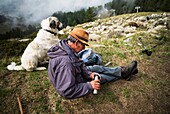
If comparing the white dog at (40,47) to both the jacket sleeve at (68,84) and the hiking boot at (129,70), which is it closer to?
the jacket sleeve at (68,84)

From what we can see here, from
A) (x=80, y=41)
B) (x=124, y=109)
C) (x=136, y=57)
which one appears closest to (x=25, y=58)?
(x=80, y=41)

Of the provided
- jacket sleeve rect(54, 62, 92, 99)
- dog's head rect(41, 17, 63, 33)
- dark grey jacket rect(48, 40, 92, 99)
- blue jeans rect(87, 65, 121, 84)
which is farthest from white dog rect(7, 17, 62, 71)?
jacket sleeve rect(54, 62, 92, 99)

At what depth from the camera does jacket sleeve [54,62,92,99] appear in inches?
145

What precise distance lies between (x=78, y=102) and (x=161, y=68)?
366 cm

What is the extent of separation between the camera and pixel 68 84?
Answer: 3.69 meters

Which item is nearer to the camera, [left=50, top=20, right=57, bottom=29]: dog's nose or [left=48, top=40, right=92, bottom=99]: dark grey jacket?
[left=48, top=40, right=92, bottom=99]: dark grey jacket

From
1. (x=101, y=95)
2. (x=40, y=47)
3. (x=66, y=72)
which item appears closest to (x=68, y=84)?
(x=66, y=72)

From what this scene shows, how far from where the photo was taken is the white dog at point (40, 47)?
6.37m

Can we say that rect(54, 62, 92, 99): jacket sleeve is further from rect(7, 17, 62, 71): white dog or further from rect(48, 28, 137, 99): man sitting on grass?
rect(7, 17, 62, 71): white dog

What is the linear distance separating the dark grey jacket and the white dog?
254cm

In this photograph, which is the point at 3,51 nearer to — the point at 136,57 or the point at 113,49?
the point at 113,49

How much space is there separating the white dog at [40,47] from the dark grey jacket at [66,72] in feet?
8.33

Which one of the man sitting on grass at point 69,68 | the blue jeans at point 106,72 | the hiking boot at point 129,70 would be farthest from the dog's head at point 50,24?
the hiking boot at point 129,70

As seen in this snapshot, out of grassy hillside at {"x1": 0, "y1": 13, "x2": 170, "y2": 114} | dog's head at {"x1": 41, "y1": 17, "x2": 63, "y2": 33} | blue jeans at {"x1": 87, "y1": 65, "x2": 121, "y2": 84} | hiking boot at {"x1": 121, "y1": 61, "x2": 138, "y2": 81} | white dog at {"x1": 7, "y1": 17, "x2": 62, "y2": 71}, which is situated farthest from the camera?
dog's head at {"x1": 41, "y1": 17, "x2": 63, "y2": 33}
